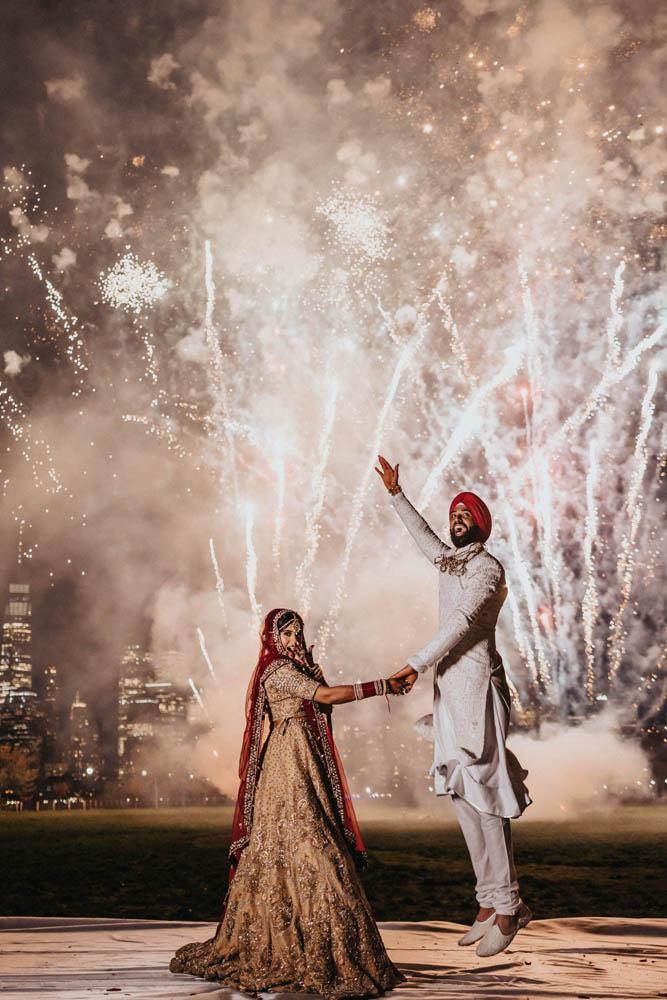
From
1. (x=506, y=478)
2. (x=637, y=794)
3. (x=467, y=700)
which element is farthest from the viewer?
(x=637, y=794)

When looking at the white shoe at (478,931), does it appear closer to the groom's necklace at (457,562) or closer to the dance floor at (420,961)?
the dance floor at (420,961)

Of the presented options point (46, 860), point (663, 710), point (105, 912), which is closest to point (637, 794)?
point (663, 710)

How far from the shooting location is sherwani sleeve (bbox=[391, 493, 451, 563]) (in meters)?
5.55

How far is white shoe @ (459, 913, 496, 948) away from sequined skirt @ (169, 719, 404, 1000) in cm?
85

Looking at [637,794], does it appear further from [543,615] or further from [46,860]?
[46,860]

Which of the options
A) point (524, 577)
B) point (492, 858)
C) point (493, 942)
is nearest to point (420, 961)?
point (493, 942)

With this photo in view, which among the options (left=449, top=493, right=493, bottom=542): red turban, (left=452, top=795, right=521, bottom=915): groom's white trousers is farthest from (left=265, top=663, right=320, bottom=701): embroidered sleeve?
(left=449, top=493, right=493, bottom=542): red turban

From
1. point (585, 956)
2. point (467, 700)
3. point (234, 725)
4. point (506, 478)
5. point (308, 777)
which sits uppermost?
point (506, 478)

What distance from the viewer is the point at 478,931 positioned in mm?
5066

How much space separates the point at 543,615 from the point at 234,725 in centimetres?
1745

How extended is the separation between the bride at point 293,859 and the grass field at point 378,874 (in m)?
2.88

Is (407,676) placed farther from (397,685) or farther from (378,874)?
(378,874)

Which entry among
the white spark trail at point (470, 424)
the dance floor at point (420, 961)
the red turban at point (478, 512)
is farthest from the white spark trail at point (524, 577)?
the red turban at point (478, 512)

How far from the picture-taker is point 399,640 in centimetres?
3216
